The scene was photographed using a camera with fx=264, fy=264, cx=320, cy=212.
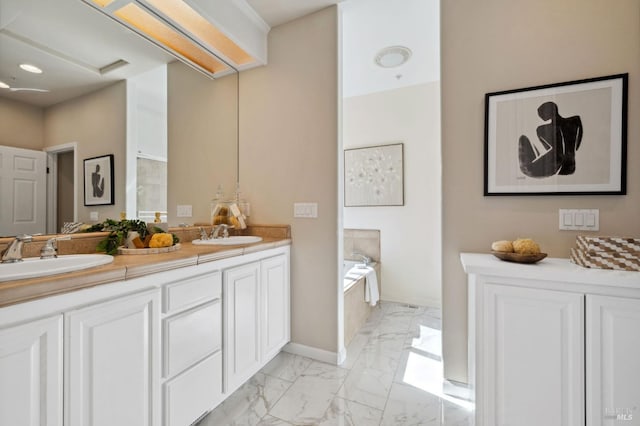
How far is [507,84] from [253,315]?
6.59 ft

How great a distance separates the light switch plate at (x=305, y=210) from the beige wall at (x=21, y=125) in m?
1.43

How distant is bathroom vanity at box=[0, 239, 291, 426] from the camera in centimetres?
76

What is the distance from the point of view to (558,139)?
4.49ft

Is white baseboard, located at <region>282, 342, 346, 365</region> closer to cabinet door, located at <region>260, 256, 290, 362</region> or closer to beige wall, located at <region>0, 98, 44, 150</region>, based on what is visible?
cabinet door, located at <region>260, 256, 290, 362</region>

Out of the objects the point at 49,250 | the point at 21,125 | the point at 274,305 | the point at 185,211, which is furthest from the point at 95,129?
the point at 274,305

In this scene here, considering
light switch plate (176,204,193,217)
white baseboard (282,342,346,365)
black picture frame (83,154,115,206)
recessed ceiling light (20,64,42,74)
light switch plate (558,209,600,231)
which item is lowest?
white baseboard (282,342,346,365)

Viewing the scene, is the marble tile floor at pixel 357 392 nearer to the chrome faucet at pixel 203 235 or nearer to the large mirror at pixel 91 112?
the chrome faucet at pixel 203 235

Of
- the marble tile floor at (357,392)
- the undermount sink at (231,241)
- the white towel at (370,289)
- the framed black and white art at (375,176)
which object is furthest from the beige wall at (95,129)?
the framed black and white art at (375,176)

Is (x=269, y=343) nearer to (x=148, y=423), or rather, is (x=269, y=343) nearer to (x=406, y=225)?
(x=148, y=423)

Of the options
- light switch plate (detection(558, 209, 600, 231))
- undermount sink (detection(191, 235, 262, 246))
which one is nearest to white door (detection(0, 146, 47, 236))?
undermount sink (detection(191, 235, 262, 246))

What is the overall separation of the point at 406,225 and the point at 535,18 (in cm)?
214

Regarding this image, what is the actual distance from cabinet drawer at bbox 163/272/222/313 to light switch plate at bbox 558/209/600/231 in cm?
183

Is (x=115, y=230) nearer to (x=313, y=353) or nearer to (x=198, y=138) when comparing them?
(x=198, y=138)

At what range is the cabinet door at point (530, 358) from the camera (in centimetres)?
103
